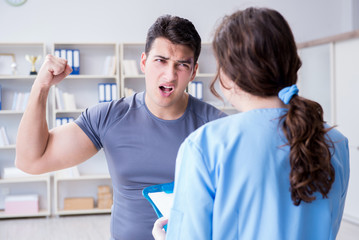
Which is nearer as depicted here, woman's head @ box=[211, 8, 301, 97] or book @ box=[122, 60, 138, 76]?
woman's head @ box=[211, 8, 301, 97]

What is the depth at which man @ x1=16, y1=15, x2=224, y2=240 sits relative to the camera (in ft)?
4.51

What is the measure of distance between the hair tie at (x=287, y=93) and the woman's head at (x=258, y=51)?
0.07ft

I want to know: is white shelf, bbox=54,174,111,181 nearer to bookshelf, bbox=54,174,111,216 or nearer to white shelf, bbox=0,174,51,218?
bookshelf, bbox=54,174,111,216

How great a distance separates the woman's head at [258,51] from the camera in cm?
82

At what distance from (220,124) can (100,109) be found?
705 millimetres

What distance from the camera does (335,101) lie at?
450cm

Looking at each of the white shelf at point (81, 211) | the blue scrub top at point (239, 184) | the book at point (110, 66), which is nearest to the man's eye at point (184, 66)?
the blue scrub top at point (239, 184)

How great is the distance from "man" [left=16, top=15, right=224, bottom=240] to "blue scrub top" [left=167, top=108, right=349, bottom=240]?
1.79ft

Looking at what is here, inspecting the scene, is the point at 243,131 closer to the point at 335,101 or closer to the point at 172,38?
the point at 172,38

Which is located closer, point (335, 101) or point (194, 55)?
point (194, 55)

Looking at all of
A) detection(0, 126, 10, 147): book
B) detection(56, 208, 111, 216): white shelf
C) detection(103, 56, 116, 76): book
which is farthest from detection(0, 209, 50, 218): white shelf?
detection(103, 56, 116, 76): book

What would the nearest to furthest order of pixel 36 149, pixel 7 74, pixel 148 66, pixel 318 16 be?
pixel 36 149
pixel 148 66
pixel 7 74
pixel 318 16

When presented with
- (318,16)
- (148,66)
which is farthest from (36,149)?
(318,16)

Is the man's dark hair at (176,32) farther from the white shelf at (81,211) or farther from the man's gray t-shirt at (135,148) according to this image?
the white shelf at (81,211)
